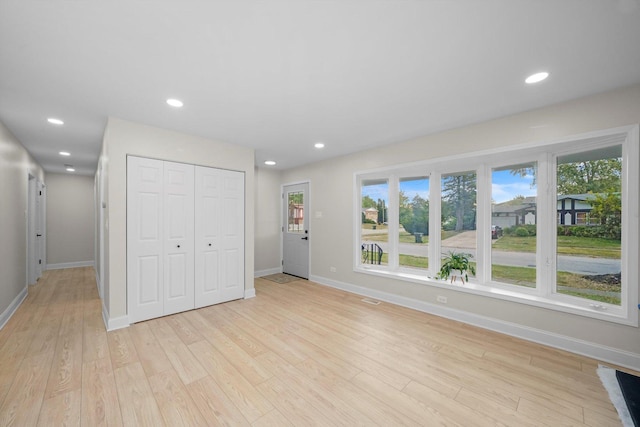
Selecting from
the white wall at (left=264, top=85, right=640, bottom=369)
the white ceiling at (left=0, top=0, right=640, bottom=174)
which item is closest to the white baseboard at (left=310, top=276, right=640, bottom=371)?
the white wall at (left=264, top=85, right=640, bottom=369)

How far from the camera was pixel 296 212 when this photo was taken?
19.2ft

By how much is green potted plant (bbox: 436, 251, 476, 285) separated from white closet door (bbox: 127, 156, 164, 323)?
397 centimetres

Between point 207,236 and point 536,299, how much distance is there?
14.2ft

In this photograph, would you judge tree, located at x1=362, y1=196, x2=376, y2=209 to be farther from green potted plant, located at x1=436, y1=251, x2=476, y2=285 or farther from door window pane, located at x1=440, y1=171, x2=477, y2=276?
green potted plant, located at x1=436, y1=251, x2=476, y2=285

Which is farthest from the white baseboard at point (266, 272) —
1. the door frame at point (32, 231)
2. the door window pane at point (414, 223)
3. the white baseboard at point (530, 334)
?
A: the door frame at point (32, 231)

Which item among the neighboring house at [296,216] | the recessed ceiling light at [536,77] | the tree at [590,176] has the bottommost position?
the neighboring house at [296,216]

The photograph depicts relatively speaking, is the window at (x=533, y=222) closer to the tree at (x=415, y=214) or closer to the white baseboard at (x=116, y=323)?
the tree at (x=415, y=214)

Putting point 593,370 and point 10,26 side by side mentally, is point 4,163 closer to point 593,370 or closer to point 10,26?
point 10,26

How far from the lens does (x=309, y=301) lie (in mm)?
4090

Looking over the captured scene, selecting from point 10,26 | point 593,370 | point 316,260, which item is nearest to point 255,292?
point 316,260

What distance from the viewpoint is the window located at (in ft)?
8.08

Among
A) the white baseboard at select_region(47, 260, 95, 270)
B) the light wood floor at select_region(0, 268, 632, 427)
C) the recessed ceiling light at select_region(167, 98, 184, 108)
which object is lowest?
the light wood floor at select_region(0, 268, 632, 427)

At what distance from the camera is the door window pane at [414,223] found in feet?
13.0

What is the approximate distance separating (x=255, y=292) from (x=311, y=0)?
13.8ft
